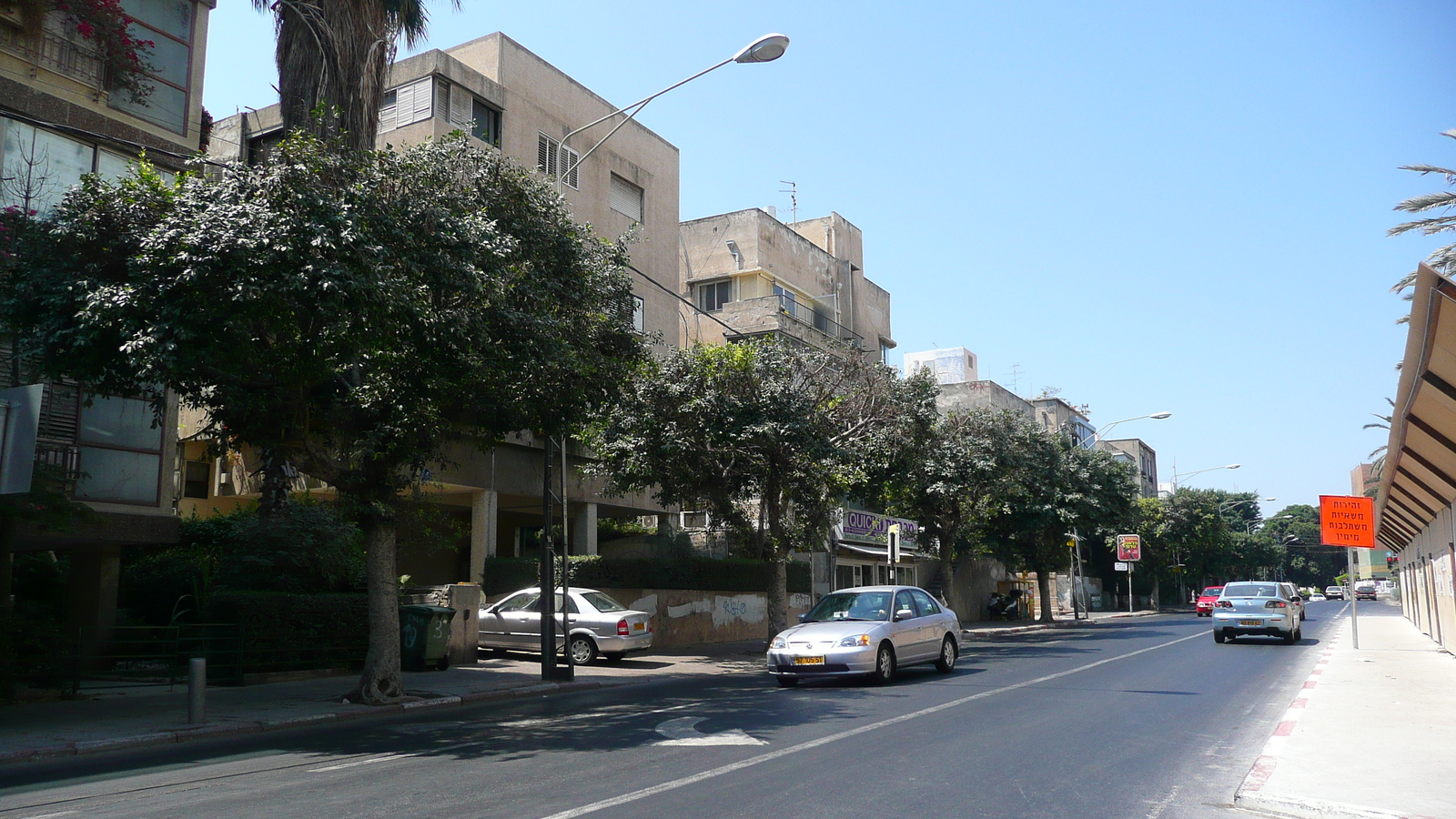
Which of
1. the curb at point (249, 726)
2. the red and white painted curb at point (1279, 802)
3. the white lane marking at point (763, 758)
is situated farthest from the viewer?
the curb at point (249, 726)

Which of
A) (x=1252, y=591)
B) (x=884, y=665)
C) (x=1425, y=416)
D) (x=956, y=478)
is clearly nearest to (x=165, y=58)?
(x=884, y=665)

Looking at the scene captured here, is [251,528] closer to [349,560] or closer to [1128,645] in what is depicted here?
[349,560]

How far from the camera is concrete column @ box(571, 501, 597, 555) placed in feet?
95.4

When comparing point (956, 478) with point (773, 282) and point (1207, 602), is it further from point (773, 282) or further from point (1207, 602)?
point (1207, 602)

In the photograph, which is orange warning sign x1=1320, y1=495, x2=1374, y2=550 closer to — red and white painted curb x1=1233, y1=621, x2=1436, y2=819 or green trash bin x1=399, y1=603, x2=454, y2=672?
red and white painted curb x1=1233, y1=621, x2=1436, y2=819

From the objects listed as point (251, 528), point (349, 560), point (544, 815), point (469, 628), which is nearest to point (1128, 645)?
point (469, 628)

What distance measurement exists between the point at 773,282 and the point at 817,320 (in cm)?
403

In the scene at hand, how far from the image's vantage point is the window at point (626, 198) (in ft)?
102

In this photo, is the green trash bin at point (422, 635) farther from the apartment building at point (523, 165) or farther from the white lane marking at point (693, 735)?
the white lane marking at point (693, 735)

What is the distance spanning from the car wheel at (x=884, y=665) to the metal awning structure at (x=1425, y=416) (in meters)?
7.70

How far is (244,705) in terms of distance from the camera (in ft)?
45.7

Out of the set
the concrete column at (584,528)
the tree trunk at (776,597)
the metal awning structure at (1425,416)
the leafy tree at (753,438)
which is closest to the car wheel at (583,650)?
the leafy tree at (753,438)

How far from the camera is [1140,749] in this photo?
955 cm

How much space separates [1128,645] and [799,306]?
2088cm
